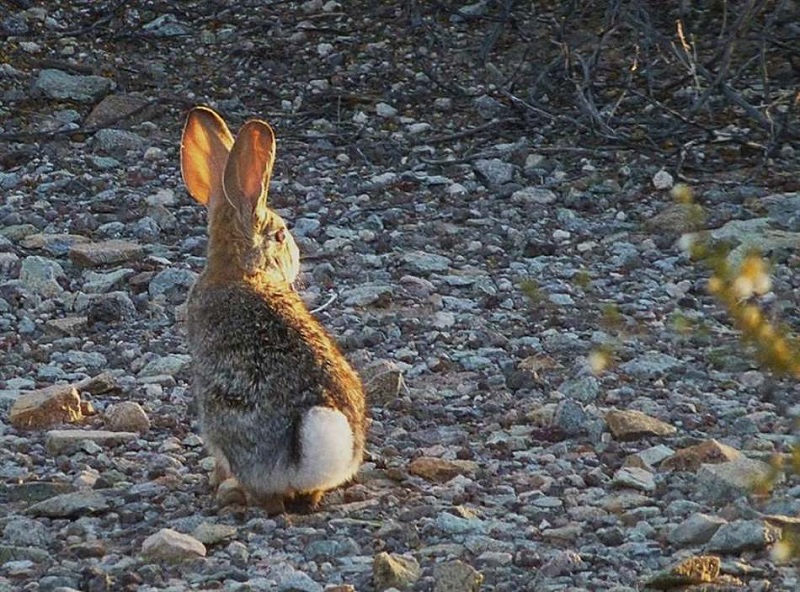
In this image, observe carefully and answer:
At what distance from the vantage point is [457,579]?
465cm

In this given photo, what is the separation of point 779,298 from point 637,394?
4.01 feet

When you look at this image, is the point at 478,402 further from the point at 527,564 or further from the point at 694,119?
the point at 694,119

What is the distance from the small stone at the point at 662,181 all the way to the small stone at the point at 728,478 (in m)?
3.66

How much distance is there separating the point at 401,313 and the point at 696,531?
2.90m

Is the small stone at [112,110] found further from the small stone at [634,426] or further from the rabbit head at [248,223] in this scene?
the small stone at [634,426]

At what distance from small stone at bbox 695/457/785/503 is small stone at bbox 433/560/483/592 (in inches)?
39.6

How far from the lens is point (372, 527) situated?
5273mm

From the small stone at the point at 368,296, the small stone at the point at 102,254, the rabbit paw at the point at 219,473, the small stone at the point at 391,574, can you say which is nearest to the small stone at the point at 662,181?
the small stone at the point at 368,296

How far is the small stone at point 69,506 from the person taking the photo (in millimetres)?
5430

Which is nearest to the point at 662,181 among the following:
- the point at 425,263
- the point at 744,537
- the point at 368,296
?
the point at 425,263

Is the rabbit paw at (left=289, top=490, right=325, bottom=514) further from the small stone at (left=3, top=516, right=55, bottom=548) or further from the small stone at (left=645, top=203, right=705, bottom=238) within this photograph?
the small stone at (left=645, top=203, right=705, bottom=238)

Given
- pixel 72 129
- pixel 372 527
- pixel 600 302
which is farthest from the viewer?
pixel 72 129

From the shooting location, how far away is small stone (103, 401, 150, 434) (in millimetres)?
6328

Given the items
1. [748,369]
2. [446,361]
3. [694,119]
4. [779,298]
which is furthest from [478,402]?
[694,119]
